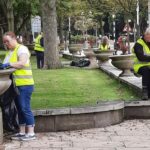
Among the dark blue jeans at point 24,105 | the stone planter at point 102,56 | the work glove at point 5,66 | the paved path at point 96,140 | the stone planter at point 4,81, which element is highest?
the work glove at point 5,66

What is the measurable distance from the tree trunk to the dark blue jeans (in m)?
13.8

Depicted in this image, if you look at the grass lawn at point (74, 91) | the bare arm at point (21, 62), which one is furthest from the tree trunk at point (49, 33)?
the bare arm at point (21, 62)

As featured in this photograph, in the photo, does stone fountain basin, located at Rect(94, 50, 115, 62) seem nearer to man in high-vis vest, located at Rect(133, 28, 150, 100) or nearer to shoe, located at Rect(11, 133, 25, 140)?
man in high-vis vest, located at Rect(133, 28, 150, 100)

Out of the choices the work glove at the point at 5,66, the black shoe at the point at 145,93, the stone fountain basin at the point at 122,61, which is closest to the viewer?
the work glove at the point at 5,66

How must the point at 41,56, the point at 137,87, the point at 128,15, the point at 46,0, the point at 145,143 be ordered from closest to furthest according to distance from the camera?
1. the point at 145,143
2. the point at 137,87
3. the point at 46,0
4. the point at 41,56
5. the point at 128,15

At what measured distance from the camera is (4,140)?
8227mm

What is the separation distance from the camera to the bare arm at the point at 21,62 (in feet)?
26.1

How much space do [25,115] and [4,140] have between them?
0.51 metres

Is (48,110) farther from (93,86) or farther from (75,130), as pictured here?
(93,86)

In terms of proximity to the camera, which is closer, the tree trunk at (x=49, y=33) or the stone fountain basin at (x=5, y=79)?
the stone fountain basin at (x=5, y=79)

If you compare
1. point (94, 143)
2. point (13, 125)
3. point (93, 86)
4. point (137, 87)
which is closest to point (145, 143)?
point (94, 143)

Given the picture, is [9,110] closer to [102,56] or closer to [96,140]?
[96,140]

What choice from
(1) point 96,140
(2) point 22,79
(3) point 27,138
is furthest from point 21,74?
(1) point 96,140

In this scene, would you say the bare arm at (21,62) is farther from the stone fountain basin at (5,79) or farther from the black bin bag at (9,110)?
the black bin bag at (9,110)
